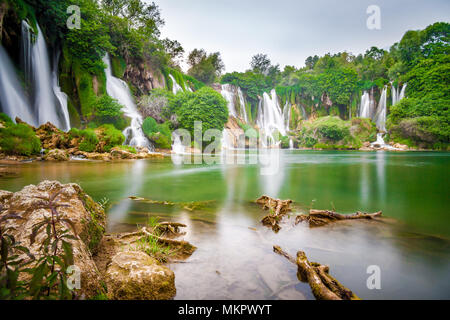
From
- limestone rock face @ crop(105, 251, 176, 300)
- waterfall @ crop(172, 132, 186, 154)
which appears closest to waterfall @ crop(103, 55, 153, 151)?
waterfall @ crop(172, 132, 186, 154)

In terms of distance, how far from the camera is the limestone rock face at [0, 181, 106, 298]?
5.71 ft

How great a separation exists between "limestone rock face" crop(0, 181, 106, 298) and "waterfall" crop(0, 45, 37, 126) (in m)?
17.1

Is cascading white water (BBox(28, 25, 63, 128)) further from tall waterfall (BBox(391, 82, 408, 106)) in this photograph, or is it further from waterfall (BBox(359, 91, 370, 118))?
waterfall (BBox(359, 91, 370, 118))

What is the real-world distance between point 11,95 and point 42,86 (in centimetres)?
284

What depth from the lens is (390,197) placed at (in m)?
6.52

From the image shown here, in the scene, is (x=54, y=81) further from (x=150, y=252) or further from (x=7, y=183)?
(x=150, y=252)

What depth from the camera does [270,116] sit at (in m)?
51.5

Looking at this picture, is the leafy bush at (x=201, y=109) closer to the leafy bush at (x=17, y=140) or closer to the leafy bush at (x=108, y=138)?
the leafy bush at (x=108, y=138)

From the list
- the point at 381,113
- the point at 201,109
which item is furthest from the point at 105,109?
the point at 381,113

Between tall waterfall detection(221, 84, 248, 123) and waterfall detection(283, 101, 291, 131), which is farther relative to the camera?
waterfall detection(283, 101, 291, 131)

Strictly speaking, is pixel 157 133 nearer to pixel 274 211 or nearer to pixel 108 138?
pixel 108 138

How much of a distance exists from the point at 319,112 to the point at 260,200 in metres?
53.7

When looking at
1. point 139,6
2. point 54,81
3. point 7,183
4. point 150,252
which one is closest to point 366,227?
point 150,252

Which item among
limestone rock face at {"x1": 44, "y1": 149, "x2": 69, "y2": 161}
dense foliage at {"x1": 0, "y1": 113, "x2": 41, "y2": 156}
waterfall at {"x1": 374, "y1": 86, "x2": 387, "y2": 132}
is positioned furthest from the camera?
waterfall at {"x1": 374, "y1": 86, "x2": 387, "y2": 132}
